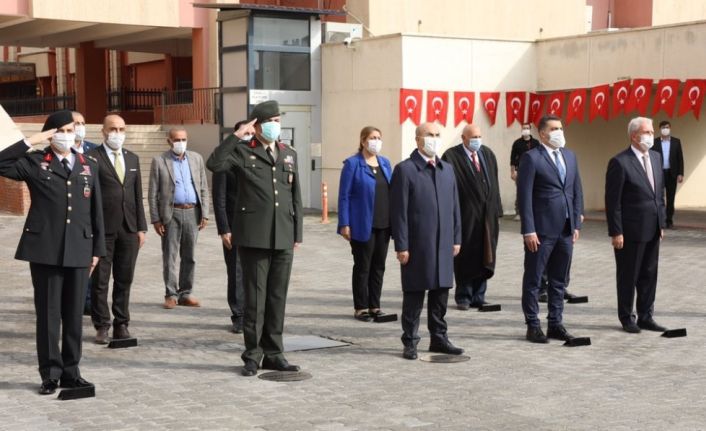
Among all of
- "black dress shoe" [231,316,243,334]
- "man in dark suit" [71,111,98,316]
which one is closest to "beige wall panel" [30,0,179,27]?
"man in dark suit" [71,111,98,316]

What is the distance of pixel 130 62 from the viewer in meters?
39.6

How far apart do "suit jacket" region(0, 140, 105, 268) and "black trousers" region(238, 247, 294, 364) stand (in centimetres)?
122

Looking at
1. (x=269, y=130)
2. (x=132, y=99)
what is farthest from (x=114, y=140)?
(x=132, y=99)

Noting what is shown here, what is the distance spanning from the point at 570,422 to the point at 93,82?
30349 mm

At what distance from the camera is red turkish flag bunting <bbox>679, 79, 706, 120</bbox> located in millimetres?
20859

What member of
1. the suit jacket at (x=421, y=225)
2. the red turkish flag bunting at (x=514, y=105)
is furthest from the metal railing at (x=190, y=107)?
the suit jacket at (x=421, y=225)

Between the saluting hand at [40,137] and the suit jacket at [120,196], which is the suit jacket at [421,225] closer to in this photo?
the suit jacket at [120,196]

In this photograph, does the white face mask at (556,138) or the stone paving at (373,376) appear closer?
the stone paving at (373,376)

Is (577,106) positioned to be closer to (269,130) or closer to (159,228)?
(159,228)

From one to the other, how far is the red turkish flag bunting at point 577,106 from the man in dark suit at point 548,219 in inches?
547

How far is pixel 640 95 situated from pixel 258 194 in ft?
49.3

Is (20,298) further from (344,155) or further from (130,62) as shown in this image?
(130,62)

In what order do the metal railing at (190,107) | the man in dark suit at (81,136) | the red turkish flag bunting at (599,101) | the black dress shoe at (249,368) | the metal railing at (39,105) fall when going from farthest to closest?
the metal railing at (39,105)
the metal railing at (190,107)
the red turkish flag bunting at (599,101)
the man in dark suit at (81,136)
the black dress shoe at (249,368)

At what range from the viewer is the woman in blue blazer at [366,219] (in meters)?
11.1
